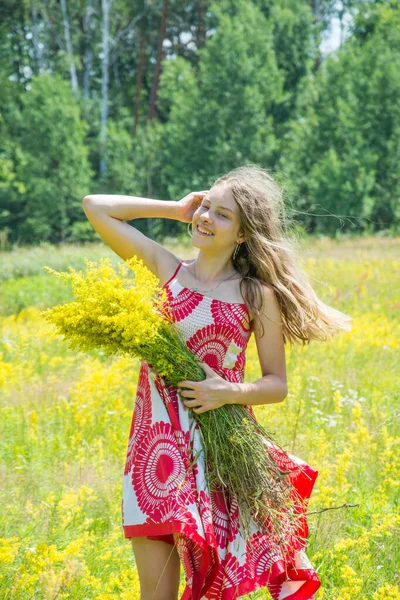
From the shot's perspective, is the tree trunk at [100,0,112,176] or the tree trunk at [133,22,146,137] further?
the tree trunk at [133,22,146,137]

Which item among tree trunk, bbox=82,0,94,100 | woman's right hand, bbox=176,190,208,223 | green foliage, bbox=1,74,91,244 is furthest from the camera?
tree trunk, bbox=82,0,94,100

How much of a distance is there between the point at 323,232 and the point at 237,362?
2949 cm

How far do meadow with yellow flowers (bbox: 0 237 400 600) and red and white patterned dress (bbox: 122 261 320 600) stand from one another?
0.95 ft

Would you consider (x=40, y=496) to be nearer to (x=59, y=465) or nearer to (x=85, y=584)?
(x=59, y=465)

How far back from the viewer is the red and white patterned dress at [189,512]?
8.12 feet

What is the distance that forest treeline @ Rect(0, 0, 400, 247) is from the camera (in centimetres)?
3038

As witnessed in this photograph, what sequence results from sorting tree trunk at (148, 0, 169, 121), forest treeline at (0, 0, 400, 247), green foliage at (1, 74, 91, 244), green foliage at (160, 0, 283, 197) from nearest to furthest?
green foliage at (1, 74, 91, 244)
forest treeline at (0, 0, 400, 247)
green foliage at (160, 0, 283, 197)
tree trunk at (148, 0, 169, 121)

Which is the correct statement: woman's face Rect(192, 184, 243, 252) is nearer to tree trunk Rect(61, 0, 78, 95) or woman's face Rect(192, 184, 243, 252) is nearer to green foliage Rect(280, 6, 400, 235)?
green foliage Rect(280, 6, 400, 235)

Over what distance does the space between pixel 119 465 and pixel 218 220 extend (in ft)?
7.09

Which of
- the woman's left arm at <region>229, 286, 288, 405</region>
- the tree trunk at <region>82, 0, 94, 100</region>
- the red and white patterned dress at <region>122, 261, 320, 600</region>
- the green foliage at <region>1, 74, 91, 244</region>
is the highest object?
the tree trunk at <region>82, 0, 94, 100</region>

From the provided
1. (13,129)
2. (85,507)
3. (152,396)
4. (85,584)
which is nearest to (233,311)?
(152,396)

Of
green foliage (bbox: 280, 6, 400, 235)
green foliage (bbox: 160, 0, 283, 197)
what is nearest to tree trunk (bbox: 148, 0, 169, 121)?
green foliage (bbox: 160, 0, 283, 197)

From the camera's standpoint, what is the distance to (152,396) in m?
2.68

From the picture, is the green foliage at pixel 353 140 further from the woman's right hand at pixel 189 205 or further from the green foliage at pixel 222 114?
the woman's right hand at pixel 189 205
